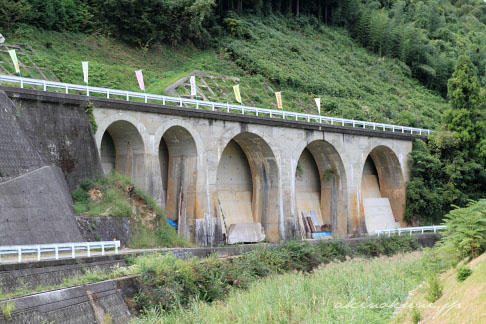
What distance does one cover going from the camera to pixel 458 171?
47375mm

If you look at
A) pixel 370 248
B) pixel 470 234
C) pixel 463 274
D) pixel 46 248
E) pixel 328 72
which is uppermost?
pixel 328 72

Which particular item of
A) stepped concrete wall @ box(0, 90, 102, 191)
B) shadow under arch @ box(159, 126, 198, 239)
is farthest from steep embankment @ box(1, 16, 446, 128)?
stepped concrete wall @ box(0, 90, 102, 191)

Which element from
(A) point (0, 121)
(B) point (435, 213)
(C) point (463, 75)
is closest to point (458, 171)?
(B) point (435, 213)

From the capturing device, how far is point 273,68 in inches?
2189

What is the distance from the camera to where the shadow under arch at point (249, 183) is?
129 feet

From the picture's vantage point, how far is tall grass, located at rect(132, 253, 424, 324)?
61.0ft

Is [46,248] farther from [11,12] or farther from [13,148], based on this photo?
[11,12]

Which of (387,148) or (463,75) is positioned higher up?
(463,75)

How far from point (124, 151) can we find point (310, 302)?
15.7 m

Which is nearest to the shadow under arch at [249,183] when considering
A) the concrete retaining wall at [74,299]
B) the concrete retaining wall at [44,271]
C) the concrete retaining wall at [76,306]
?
the concrete retaining wall at [74,299]

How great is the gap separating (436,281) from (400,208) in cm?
3134

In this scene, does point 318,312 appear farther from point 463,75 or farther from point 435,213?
point 463,75

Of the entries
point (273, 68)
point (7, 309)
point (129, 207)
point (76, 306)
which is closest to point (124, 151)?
point (129, 207)

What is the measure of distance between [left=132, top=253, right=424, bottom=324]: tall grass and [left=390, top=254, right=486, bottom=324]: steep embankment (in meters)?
0.97
